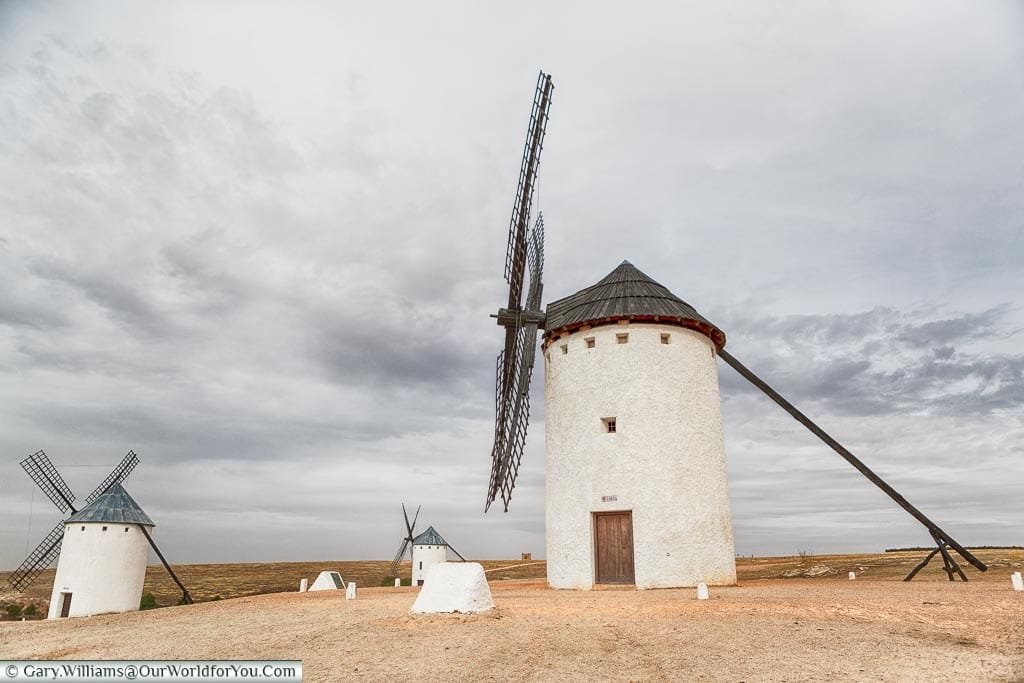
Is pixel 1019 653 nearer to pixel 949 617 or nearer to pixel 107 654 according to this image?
pixel 949 617

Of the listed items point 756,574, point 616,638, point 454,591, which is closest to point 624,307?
point 454,591

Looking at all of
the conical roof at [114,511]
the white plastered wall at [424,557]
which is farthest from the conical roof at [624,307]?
the white plastered wall at [424,557]

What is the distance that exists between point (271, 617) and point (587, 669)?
7.71 meters

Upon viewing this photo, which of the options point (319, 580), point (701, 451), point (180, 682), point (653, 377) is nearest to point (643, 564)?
point (701, 451)

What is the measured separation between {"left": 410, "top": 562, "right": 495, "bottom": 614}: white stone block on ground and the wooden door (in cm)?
760

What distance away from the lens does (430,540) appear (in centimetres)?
4097

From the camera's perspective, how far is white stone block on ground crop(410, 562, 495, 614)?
11.0 metres

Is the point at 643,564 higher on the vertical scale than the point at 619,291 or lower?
lower

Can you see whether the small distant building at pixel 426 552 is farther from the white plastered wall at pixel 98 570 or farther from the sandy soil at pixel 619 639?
the sandy soil at pixel 619 639

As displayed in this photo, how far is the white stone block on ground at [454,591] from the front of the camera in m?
11.0

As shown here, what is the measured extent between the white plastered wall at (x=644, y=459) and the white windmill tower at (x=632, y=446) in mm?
31

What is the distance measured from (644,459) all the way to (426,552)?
2590 cm

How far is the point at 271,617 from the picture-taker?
12.4m

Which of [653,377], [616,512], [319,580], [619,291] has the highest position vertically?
[619,291]
